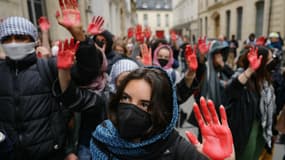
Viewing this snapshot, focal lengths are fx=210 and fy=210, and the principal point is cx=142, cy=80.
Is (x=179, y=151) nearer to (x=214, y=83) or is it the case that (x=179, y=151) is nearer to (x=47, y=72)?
(x=47, y=72)

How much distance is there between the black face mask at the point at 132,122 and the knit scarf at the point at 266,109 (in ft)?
5.34

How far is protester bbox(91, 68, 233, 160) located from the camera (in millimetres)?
1036

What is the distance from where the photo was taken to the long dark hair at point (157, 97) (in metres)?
1.04

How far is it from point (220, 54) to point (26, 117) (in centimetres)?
208

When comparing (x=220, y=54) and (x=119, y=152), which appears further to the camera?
(x=220, y=54)

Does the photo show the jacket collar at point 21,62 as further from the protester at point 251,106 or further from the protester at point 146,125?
the protester at point 251,106

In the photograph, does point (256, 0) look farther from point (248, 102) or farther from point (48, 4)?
point (248, 102)

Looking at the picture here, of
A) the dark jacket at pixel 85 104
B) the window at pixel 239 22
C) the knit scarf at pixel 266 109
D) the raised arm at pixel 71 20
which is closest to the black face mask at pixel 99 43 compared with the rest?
the dark jacket at pixel 85 104

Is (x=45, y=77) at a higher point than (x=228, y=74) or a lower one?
higher

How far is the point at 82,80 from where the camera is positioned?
160 cm

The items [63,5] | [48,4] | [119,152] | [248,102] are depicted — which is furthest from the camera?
[48,4]

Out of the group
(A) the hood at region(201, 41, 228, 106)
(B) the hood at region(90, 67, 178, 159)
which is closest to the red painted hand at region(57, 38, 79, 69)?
(B) the hood at region(90, 67, 178, 159)

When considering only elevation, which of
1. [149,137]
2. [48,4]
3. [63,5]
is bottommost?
[149,137]

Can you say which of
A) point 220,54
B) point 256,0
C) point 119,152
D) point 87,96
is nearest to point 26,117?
point 87,96
